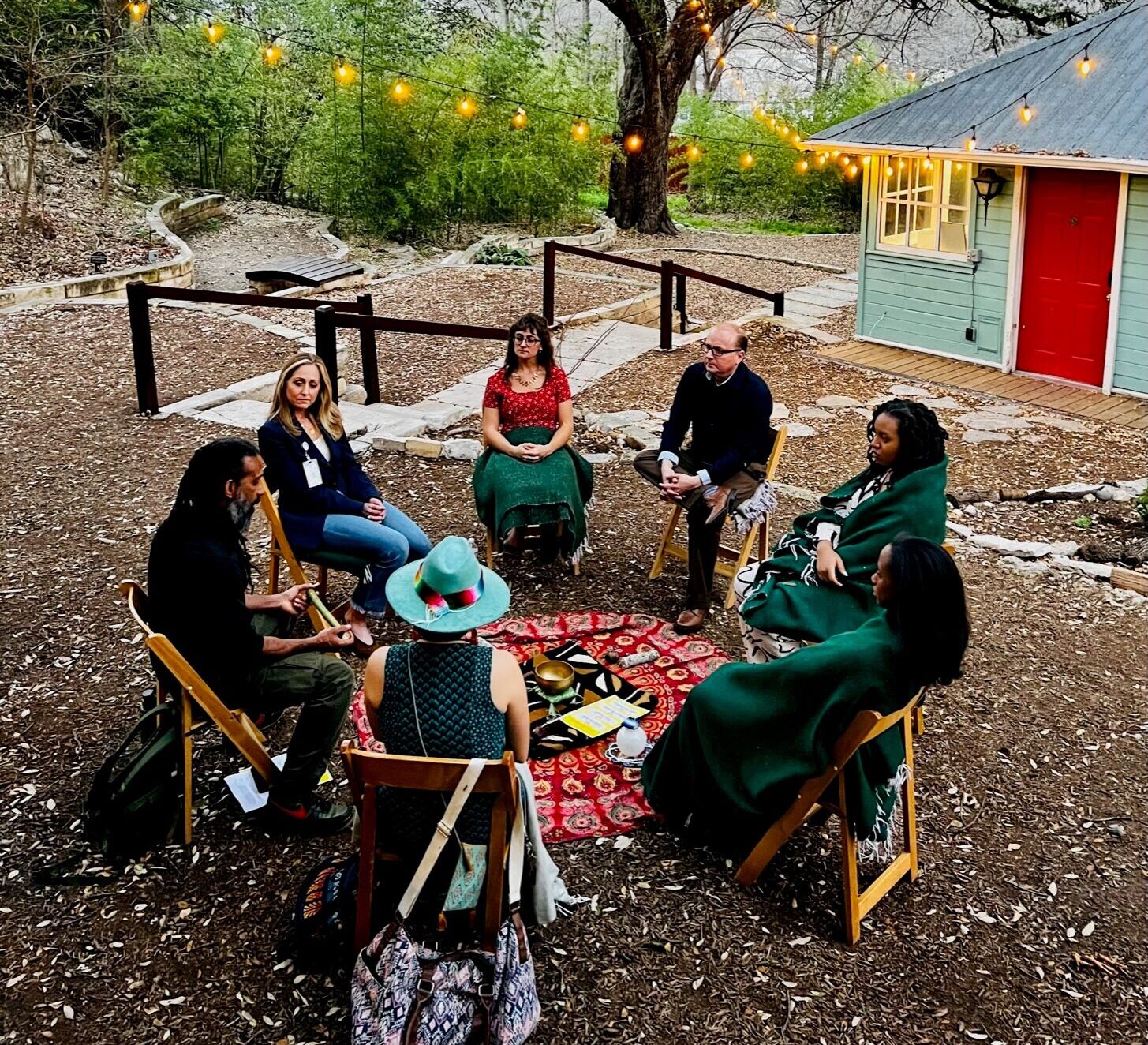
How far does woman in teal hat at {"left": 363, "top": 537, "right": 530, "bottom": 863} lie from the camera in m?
3.04

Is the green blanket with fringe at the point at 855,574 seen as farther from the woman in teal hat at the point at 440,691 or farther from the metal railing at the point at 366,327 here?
the metal railing at the point at 366,327

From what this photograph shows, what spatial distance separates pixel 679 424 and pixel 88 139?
1639 cm

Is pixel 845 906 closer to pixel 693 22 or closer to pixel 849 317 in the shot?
pixel 849 317

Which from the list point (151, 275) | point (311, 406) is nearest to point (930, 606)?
point (311, 406)

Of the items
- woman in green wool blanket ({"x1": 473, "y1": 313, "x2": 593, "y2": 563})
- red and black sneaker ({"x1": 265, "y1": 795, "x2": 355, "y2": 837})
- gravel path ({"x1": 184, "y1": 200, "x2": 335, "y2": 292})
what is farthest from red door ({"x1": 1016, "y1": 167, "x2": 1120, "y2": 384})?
red and black sneaker ({"x1": 265, "y1": 795, "x2": 355, "y2": 837})

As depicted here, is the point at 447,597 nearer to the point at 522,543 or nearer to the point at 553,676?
the point at 553,676

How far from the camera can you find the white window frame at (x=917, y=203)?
11.2 m

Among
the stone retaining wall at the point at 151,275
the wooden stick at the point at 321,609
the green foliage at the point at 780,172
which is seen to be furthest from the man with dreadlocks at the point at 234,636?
the green foliage at the point at 780,172

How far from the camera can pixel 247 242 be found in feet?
54.1

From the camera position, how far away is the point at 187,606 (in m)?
3.74

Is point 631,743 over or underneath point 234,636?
underneath

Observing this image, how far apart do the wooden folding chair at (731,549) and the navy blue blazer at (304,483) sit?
1522 mm

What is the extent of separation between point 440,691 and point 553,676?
1740mm

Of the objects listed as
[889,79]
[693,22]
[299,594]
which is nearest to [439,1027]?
[299,594]
